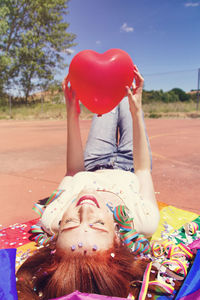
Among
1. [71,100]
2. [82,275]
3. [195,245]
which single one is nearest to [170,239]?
[195,245]

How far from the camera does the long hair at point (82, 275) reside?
1.34m

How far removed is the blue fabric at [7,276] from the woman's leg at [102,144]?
1.49m

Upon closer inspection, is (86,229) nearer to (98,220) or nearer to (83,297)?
(98,220)

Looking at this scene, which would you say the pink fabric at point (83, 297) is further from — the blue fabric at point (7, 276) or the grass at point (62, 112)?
the grass at point (62, 112)

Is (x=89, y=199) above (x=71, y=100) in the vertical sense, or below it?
below

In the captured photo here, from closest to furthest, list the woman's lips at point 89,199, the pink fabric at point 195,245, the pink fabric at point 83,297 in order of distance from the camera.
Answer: the pink fabric at point 83,297, the woman's lips at point 89,199, the pink fabric at point 195,245

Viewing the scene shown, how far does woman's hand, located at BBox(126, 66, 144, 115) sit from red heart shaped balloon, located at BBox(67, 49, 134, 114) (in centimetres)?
11

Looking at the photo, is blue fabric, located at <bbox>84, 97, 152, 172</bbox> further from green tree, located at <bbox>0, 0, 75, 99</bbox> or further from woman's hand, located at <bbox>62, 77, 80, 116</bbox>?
green tree, located at <bbox>0, 0, 75, 99</bbox>

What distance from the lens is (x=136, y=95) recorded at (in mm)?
2539

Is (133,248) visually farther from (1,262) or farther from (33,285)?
(1,262)

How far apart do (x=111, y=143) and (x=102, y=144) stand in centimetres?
12

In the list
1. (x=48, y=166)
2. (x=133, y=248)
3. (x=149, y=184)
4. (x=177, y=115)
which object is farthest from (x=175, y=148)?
(x=177, y=115)

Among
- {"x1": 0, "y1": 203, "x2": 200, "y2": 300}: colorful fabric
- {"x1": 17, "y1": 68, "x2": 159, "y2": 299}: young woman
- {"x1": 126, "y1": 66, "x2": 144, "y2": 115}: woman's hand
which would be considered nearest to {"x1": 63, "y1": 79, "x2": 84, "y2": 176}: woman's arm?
{"x1": 17, "y1": 68, "x2": 159, "y2": 299}: young woman

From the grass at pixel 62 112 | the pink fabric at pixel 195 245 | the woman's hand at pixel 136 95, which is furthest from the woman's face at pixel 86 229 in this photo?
the grass at pixel 62 112
